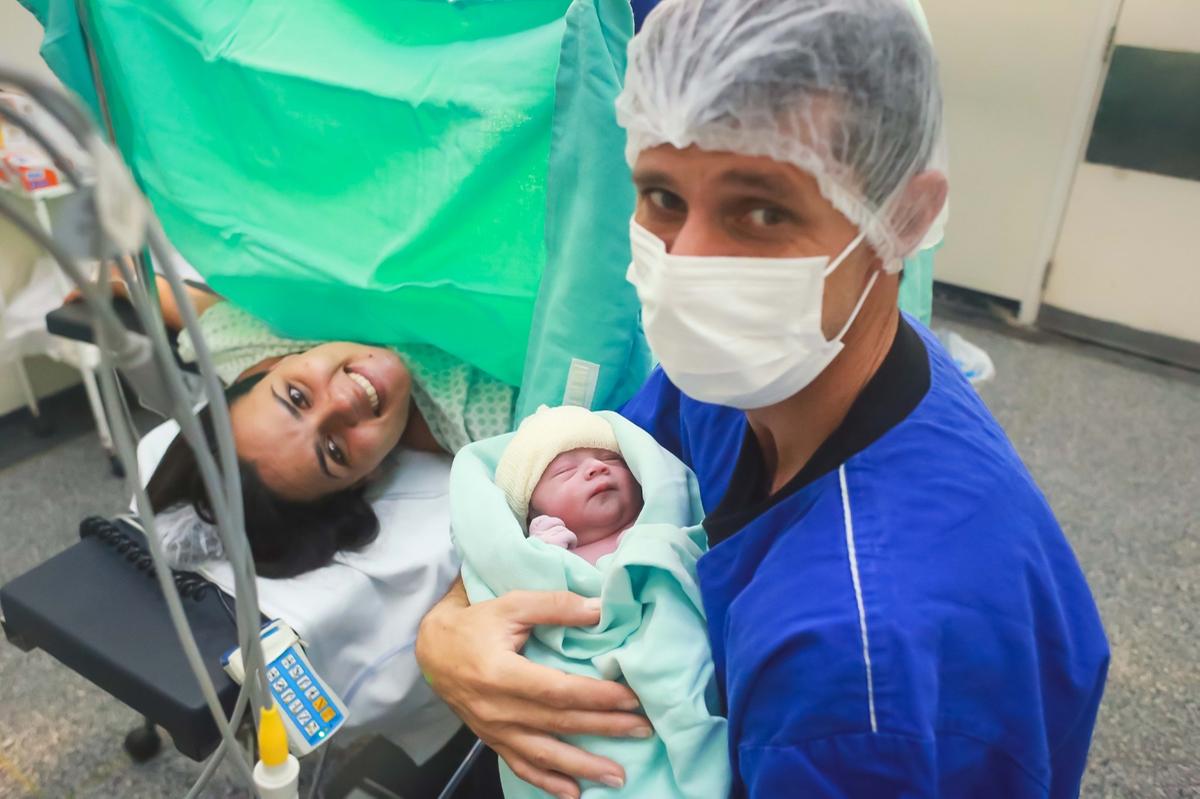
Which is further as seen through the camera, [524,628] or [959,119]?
[959,119]

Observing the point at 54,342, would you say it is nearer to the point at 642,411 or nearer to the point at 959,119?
the point at 642,411

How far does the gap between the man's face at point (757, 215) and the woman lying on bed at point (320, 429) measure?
0.87 meters

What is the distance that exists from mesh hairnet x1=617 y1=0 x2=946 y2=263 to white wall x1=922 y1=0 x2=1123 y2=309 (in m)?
2.55

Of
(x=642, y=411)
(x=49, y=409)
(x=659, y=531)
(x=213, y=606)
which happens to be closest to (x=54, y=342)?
(x=49, y=409)

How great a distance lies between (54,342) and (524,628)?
1.89 meters

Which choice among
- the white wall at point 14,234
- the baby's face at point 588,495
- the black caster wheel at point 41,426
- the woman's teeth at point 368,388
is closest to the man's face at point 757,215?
the baby's face at point 588,495

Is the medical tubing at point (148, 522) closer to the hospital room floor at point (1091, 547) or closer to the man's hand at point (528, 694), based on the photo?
the man's hand at point (528, 694)

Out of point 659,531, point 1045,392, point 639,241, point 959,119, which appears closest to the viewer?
point 639,241

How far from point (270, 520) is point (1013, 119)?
2.93 meters

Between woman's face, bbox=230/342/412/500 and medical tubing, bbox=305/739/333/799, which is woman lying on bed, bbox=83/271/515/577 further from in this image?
medical tubing, bbox=305/739/333/799

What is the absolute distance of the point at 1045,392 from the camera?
3.00m

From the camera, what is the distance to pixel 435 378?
1.69m

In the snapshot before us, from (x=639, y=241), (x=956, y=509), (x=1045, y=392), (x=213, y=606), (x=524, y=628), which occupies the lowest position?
(x=1045, y=392)

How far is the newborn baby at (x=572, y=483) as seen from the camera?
1248mm
